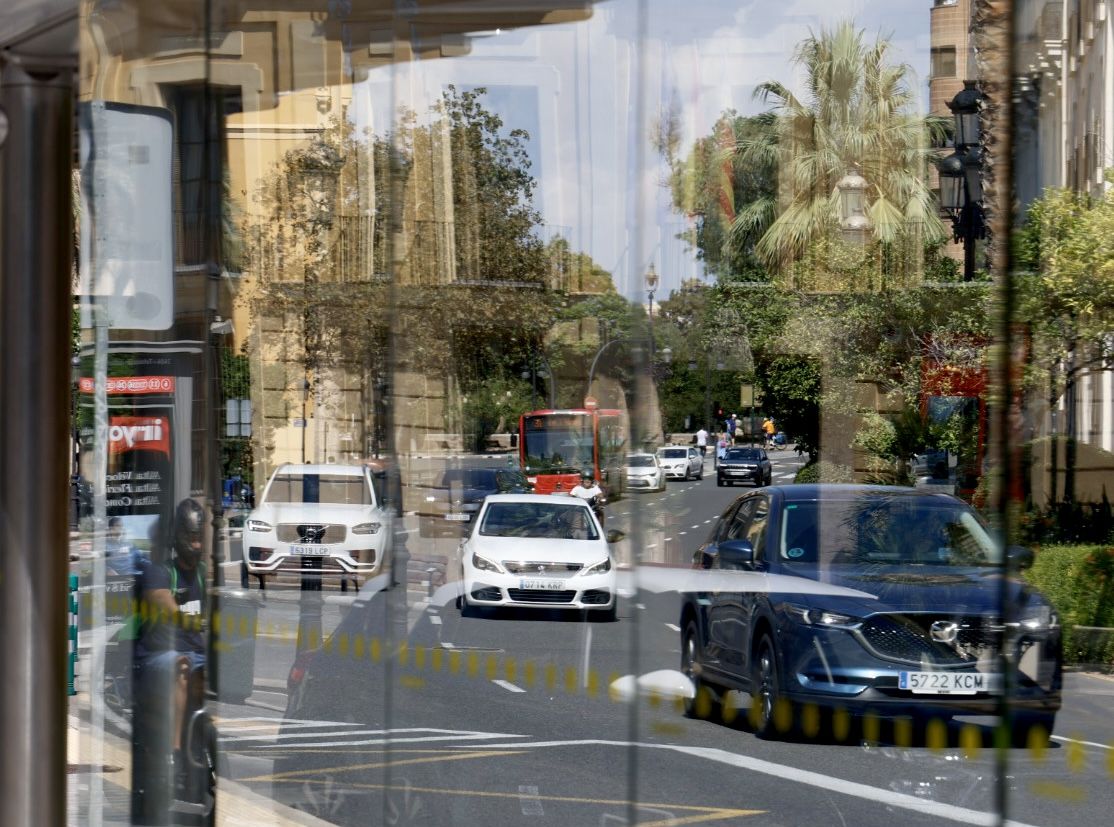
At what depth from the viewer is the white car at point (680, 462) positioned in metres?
2.02

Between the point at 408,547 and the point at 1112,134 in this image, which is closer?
the point at 1112,134

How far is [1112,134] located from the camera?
159 centimetres

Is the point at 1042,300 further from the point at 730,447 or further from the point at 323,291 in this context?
the point at 323,291

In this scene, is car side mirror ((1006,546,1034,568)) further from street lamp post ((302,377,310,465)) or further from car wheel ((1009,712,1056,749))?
A: street lamp post ((302,377,310,465))

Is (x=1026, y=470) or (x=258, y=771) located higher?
(x=1026, y=470)

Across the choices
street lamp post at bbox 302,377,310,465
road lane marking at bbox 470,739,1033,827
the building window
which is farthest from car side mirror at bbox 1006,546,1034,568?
street lamp post at bbox 302,377,310,465

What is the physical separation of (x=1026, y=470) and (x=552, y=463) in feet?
2.88

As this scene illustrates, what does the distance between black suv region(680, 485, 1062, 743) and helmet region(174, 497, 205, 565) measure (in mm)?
1545

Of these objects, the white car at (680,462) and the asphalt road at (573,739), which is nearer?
the asphalt road at (573,739)

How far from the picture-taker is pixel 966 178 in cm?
179

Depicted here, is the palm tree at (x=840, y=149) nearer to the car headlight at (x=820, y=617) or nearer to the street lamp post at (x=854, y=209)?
the street lamp post at (x=854, y=209)

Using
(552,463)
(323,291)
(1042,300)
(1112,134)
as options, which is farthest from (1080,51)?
(323,291)

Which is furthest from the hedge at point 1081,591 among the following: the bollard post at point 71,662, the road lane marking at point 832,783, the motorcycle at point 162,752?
the bollard post at point 71,662

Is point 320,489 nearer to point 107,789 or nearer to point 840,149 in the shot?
point 107,789
